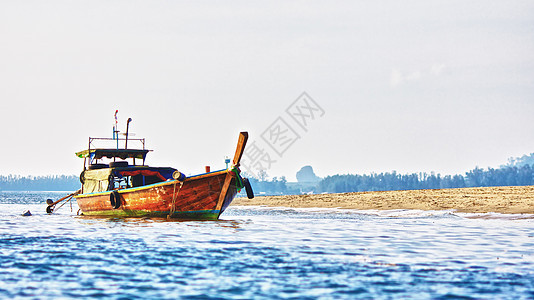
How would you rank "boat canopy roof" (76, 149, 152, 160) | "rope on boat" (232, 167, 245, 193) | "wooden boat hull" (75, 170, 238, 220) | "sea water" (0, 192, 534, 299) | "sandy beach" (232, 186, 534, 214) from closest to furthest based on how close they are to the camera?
1. "sea water" (0, 192, 534, 299)
2. "rope on boat" (232, 167, 245, 193)
3. "wooden boat hull" (75, 170, 238, 220)
4. "sandy beach" (232, 186, 534, 214)
5. "boat canopy roof" (76, 149, 152, 160)

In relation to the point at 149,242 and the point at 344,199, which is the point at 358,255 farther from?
the point at 344,199

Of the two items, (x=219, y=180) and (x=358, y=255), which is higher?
(x=219, y=180)

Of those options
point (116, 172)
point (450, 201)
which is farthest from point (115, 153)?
point (450, 201)

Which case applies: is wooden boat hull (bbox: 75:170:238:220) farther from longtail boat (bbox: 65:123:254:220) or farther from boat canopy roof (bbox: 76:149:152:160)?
boat canopy roof (bbox: 76:149:152:160)

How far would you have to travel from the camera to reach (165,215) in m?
29.0

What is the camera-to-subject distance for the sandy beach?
32.5m

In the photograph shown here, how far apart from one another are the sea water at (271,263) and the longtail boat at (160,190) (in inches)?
194

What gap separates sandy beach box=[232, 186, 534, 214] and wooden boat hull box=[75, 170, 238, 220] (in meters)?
14.0

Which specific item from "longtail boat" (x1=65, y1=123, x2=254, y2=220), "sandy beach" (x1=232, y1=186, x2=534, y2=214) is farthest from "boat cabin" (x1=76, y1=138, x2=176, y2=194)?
"sandy beach" (x1=232, y1=186, x2=534, y2=214)

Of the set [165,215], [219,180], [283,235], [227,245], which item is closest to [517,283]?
[227,245]

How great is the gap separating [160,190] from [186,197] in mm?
1366

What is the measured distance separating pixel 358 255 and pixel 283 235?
5987 millimetres

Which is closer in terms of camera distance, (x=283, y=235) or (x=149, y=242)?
(x=149, y=242)

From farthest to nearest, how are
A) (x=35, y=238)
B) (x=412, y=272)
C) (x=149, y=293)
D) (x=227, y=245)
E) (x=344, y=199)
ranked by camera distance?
1. (x=344, y=199)
2. (x=35, y=238)
3. (x=227, y=245)
4. (x=412, y=272)
5. (x=149, y=293)
